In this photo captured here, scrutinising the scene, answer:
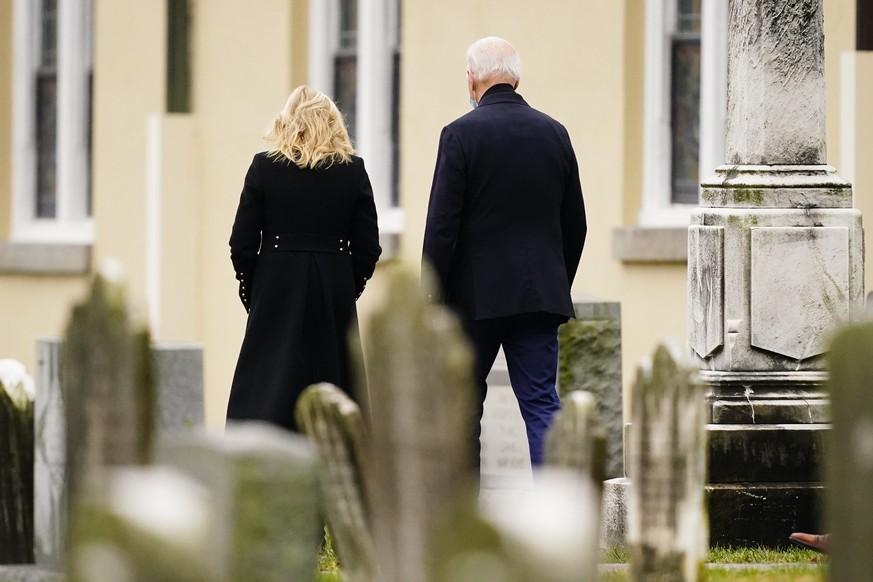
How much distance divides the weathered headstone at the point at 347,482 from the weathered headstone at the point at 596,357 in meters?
5.21

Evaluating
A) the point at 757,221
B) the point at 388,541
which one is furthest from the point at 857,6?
the point at 388,541

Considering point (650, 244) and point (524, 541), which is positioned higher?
point (650, 244)

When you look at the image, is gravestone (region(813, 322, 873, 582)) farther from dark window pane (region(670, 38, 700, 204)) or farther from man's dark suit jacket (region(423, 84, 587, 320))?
dark window pane (region(670, 38, 700, 204))

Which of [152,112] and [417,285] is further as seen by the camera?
[152,112]

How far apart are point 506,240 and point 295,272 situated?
80 cm

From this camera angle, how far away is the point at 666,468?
3857mm

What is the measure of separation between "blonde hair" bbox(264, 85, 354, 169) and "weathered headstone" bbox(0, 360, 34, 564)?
2.71 m

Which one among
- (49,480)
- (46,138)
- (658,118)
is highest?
(46,138)

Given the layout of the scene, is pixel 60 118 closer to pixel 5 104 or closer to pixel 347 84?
pixel 5 104

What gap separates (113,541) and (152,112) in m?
11.0

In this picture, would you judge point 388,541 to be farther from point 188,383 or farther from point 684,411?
point 188,383

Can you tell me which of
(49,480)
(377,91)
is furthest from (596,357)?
(377,91)

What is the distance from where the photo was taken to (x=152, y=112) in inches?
560

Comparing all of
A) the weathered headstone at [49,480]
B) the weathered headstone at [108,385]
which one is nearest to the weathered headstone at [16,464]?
the weathered headstone at [49,480]
